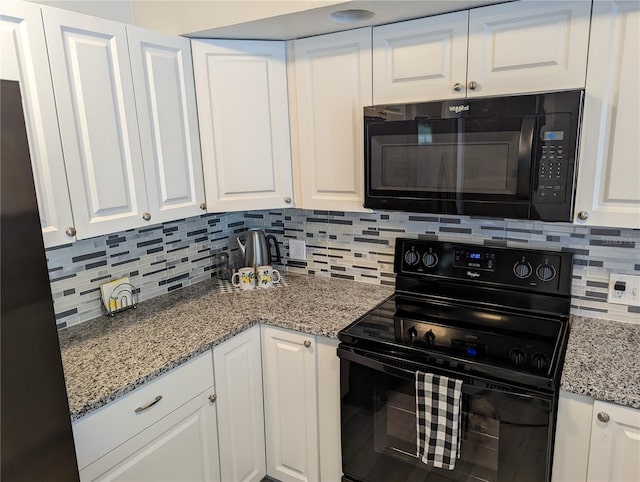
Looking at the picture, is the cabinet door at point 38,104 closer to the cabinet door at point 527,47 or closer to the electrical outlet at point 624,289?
the cabinet door at point 527,47

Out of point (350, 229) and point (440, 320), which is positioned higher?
point (350, 229)

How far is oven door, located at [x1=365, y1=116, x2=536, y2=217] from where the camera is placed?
1438 mm

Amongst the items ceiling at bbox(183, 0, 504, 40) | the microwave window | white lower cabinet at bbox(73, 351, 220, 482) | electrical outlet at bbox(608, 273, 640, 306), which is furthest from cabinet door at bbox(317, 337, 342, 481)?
ceiling at bbox(183, 0, 504, 40)

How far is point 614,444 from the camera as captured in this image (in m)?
1.25

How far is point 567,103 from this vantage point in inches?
52.3

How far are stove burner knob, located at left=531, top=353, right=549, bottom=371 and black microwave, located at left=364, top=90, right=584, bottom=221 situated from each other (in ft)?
1.44

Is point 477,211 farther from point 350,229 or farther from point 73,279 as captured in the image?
point 73,279

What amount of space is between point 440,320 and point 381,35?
110cm

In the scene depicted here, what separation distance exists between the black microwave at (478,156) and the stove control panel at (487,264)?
34 cm

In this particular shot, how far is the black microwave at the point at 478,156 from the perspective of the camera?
1376 millimetres

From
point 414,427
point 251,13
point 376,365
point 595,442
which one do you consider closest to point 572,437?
point 595,442

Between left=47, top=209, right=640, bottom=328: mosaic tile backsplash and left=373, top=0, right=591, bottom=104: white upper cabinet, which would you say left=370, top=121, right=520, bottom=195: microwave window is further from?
left=47, top=209, right=640, bottom=328: mosaic tile backsplash

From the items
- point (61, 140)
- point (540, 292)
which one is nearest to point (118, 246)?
point (61, 140)

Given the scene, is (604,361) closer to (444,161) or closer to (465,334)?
(465,334)
